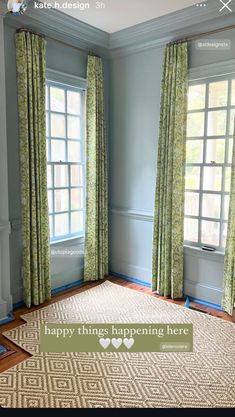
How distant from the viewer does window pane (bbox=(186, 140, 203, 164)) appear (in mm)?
2805

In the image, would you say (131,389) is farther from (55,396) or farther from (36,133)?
(36,133)

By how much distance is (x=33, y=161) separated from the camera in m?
2.60

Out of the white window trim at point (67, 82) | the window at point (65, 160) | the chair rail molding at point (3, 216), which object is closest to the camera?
the chair rail molding at point (3, 216)

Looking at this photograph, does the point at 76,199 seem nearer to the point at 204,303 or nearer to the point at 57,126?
the point at 57,126

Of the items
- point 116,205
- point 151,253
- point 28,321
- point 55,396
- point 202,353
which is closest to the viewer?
point 55,396

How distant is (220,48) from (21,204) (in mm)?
2056

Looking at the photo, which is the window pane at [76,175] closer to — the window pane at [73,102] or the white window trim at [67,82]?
the white window trim at [67,82]

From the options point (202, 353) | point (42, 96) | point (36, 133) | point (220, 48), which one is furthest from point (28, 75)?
point (202, 353)

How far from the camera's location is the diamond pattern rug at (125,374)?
1.62m

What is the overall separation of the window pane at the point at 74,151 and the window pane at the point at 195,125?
1106 mm

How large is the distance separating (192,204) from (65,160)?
4.22 feet

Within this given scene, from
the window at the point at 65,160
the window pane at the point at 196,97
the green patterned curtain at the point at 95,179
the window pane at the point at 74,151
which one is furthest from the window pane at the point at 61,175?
the window pane at the point at 196,97

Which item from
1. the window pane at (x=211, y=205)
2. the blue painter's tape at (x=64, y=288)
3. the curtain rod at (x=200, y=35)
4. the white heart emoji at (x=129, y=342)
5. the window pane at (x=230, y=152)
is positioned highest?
the curtain rod at (x=200, y=35)

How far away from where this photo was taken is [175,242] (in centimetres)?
288
